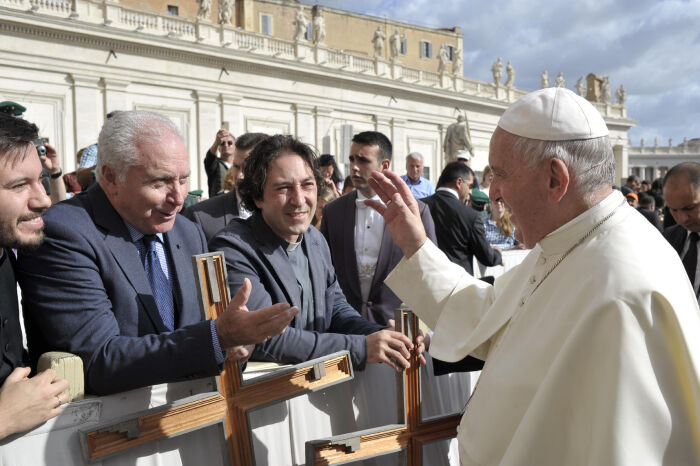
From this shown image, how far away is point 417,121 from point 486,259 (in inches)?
1185

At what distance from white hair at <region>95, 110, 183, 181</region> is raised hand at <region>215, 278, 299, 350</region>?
79cm

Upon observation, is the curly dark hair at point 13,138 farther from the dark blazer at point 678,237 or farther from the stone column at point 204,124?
the stone column at point 204,124

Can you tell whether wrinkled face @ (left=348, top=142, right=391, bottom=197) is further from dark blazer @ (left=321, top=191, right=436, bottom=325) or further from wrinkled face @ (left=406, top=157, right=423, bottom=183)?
wrinkled face @ (left=406, top=157, right=423, bottom=183)

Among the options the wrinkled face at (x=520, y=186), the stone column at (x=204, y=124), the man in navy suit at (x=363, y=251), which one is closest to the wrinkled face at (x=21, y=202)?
the wrinkled face at (x=520, y=186)

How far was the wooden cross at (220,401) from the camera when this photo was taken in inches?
71.9

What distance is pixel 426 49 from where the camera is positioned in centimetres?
4841

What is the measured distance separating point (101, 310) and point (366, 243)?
9.06ft

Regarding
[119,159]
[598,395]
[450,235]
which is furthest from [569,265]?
[450,235]

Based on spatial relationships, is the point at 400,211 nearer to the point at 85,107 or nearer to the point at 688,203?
the point at 688,203

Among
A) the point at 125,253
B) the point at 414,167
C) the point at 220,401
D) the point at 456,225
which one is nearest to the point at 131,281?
the point at 125,253

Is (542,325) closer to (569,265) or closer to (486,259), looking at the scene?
(569,265)

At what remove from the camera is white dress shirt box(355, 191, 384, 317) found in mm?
4516

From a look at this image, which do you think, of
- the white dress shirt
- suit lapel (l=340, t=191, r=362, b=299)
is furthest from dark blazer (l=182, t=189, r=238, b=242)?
the white dress shirt

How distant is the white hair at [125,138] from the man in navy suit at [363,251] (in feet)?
7.53
